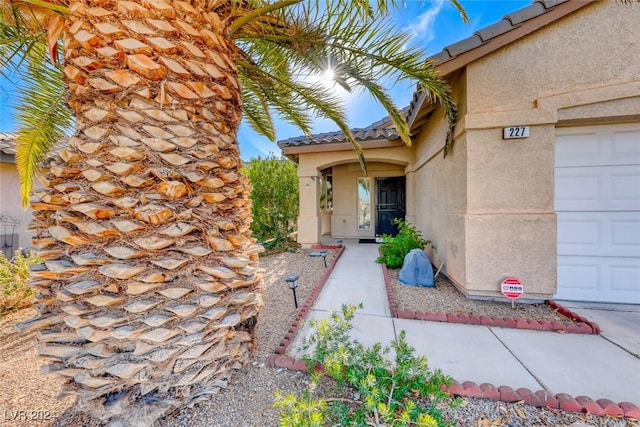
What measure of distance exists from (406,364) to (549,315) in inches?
132

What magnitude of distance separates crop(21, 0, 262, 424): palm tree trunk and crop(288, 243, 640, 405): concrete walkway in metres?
1.50

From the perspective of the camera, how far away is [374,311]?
4.17 metres

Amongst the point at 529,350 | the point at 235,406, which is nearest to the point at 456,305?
the point at 529,350

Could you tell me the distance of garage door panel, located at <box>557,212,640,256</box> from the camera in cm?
417

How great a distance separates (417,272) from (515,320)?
186 cm

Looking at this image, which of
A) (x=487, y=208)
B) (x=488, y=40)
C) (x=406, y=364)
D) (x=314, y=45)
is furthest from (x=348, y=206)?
(x=406, y=364)

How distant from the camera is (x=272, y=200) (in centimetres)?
975

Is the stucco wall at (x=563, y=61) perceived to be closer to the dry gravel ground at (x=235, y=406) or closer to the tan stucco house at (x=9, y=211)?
the dry gravel ground at (x=235, y=406)

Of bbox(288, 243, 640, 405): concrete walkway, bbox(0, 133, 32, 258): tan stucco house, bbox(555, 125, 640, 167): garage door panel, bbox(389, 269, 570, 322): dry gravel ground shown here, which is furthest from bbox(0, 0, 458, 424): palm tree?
bbox(0, 133, 32, 258): tan stucco house

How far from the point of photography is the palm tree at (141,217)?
1.93m

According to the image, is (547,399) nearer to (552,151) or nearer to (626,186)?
(552,151)

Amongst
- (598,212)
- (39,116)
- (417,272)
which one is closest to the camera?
(39,116)

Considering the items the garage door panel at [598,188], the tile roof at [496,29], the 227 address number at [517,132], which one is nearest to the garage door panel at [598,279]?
the garage door panel at [598,188]

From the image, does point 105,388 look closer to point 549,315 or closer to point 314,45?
point 314,45
